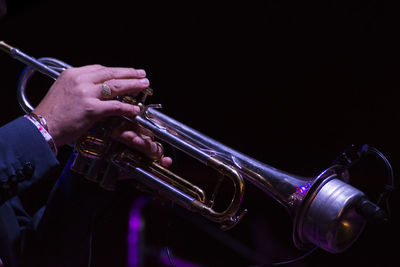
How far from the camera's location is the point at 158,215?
245 cm

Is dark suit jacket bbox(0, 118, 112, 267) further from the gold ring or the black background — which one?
the black background

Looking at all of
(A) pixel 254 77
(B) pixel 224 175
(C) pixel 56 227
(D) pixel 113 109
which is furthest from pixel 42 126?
(A) pixel 254 77

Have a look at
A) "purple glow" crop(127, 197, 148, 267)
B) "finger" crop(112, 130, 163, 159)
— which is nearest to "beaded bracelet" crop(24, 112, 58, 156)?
"finger" crop(112, 130, 163, 159)

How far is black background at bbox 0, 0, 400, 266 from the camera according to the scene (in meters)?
1.94

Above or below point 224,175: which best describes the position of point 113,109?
above

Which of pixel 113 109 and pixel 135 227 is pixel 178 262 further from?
pixel 113 109

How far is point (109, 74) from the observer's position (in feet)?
4.03

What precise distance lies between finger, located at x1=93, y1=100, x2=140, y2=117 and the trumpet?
75 mm

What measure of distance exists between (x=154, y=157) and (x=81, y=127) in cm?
34

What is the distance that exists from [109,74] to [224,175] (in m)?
0.53

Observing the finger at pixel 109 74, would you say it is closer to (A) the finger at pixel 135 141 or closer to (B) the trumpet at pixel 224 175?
(B) the trumpet at pixel 224 175

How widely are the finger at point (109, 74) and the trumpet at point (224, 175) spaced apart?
9 centimetres

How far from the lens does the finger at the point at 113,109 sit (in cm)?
115

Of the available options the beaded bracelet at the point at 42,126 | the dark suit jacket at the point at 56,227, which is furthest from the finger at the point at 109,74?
the dark suit jacket at the point at 56,227
